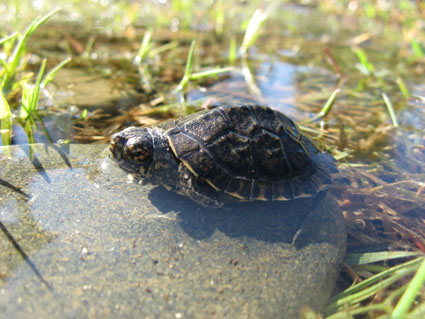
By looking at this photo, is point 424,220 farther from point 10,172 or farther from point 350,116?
point 10,172

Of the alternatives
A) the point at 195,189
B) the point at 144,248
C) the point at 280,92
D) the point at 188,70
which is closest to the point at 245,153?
the point at 195,189

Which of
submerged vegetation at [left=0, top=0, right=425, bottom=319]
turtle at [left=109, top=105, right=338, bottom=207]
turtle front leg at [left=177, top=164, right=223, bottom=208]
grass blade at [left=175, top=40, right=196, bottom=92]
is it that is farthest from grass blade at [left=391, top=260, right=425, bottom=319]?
grass blade at [left=175, top=40, right=196, bottom=92]

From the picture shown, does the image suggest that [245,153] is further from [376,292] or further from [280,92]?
[280,92]

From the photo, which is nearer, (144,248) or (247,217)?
(144,248)

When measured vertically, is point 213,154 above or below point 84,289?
above

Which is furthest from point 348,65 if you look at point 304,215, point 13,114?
point 13,114

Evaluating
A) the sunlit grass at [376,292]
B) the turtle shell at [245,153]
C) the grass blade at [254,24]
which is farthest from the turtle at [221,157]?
the grass blade at [254,24]

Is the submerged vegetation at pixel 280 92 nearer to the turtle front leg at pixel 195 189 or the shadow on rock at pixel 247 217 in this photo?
the shadow on rock at pixel 247 217

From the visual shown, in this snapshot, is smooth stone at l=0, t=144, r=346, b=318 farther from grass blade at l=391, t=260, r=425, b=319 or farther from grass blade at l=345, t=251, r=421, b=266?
grass blade at l=391, t=260, r=425, b=319
